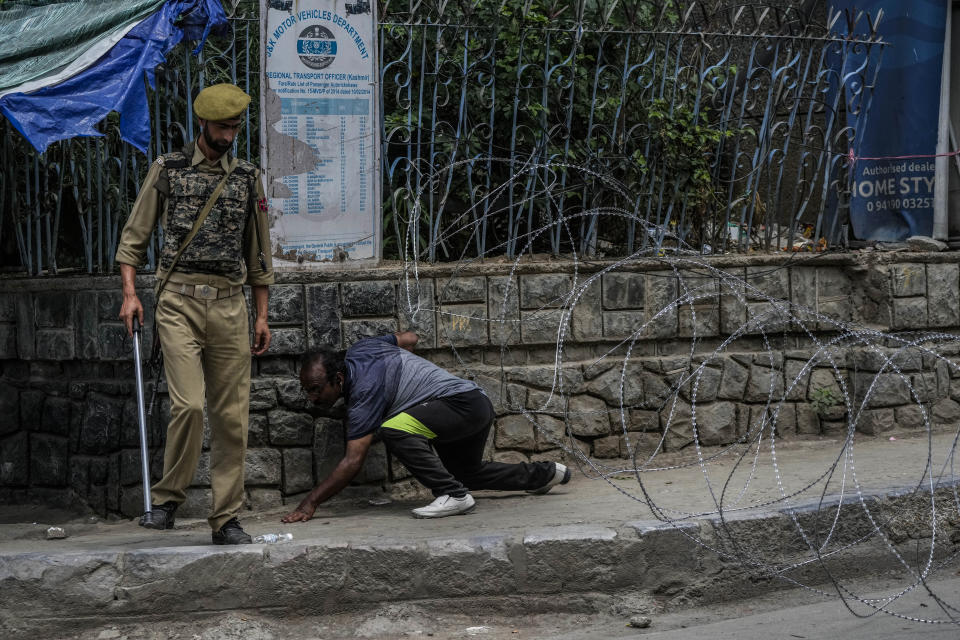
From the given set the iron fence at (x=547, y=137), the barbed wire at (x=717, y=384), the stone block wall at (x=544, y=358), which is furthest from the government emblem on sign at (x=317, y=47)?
the stone block wall at (x=544, y=358)

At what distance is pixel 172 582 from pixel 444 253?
2562 mm

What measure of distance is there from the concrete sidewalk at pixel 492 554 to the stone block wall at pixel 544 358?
542 millimetres

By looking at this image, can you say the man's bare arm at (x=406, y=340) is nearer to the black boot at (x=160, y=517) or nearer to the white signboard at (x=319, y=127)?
the white signboard at (x=319, y=127)

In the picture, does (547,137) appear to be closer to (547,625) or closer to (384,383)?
(384,383)

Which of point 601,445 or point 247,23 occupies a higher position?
point 247,23

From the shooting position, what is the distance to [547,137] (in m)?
6.28

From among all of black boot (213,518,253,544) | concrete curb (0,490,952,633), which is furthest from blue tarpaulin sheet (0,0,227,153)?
concrete curb (0,490,952,633)

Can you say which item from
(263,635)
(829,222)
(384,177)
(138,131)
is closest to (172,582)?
(263,635)

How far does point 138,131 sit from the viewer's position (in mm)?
5289

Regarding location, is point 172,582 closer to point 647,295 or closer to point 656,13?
point 647,295

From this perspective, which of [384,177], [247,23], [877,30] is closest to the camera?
[247,23]

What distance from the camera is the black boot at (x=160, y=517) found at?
470 cm

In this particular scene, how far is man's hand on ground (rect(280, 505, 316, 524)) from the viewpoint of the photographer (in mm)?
5262

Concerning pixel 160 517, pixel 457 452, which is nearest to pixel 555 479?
pixel 457 452
